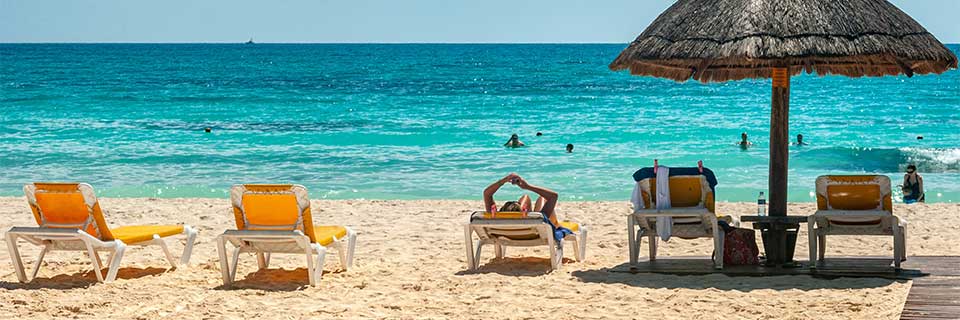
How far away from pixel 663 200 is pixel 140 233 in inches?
129

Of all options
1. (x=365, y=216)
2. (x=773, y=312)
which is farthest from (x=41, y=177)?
(x=773, y=312)

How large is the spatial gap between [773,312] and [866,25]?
2095mm

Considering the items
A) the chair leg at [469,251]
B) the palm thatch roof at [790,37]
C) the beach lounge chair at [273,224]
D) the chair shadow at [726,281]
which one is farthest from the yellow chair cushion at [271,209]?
the palm thatch roof at [790,37]

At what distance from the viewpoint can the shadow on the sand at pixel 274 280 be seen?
727 cm

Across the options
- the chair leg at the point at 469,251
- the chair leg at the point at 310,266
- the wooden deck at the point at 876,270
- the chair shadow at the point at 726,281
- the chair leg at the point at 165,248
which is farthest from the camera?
the chair leg at the point at 469,251

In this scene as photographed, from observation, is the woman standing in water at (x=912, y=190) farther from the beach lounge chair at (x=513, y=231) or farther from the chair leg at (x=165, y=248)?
the chair leg at (x=165, y=248)

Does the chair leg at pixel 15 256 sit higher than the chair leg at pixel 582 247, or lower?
higher

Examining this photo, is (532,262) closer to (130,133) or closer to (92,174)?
(92,174)

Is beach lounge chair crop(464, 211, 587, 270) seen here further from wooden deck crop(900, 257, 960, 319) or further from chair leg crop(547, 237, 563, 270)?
wooden deck crop(900, 257, 960, 319)

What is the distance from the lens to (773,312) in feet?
20.6

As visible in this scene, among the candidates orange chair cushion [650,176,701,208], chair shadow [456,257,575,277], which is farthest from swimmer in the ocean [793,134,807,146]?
orange chair cushion [650,176,701,208]

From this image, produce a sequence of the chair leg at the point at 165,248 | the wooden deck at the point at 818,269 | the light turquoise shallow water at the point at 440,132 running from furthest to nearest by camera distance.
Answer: the light turquoise shallow water at the point at 440,132
the chair leg at the point at 165,248
the wooden deck at the point at 818,269

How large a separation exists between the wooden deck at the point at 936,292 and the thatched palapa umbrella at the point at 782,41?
103 cm

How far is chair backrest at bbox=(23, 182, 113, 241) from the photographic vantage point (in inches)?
283
